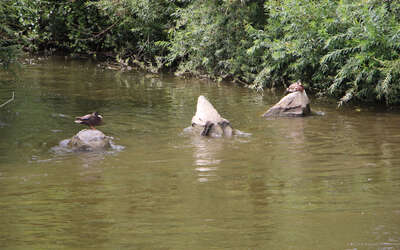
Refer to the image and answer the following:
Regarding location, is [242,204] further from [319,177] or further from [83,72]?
[83,72]

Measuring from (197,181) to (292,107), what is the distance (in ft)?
18.3

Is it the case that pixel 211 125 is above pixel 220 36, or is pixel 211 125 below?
below

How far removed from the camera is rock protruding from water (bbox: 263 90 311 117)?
12.3 m

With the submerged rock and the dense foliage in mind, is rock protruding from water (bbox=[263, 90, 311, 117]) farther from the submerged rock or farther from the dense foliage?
the dense foliage

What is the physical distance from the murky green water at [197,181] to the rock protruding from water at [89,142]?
268 millimetres

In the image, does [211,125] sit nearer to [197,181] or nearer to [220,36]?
[197,181]

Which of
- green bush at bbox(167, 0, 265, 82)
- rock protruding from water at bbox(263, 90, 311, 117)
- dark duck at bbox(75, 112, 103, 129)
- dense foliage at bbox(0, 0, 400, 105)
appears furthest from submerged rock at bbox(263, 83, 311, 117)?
green bush at bbox(167, 0, 265, 82)

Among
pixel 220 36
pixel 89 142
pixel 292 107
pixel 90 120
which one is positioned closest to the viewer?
pixel 89 142

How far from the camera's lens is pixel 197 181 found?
7.25 m

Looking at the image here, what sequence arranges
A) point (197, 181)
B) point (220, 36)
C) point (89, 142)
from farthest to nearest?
point (220, 36) → point (89, 142) → point (197, 181)

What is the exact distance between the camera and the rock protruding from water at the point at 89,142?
9188mm

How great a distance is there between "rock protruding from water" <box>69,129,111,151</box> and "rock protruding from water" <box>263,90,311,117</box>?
4.28 m

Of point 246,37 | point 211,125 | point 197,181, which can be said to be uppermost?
point 246,37

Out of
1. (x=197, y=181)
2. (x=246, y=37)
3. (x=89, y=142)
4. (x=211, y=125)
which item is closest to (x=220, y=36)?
(x=246, y=37)
